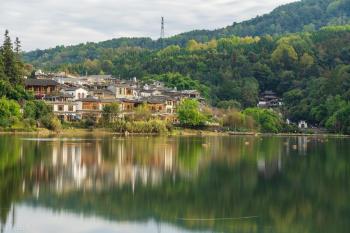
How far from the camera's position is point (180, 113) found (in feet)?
217

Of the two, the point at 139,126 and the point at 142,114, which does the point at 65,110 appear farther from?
the point at 139,126

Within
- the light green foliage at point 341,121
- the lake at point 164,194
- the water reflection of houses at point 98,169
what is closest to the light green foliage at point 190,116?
the light green foliage at point 341,121

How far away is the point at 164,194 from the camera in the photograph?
19.0 meters

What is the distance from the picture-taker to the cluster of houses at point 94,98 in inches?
2421

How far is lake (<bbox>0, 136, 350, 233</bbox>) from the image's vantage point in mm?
14797

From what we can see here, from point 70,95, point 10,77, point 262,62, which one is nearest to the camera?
point 10,77

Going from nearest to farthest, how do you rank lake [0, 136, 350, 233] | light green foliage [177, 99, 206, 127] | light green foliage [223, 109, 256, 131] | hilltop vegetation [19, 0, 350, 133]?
lake [0, 136, 350, 233] < light green foliage [177, 99, 206, 127] < light green foliage [223, 109, 256, 131] < hilltop vegetation [19, 0, 350, 133]

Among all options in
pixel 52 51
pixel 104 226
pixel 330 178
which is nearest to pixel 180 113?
pixel 330 178

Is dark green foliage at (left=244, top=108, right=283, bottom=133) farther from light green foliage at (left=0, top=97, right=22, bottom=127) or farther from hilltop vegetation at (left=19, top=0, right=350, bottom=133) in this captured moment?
light green foliage at (left=0, top=97, right=22, bottom=127)

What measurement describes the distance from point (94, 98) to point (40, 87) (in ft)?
18.9

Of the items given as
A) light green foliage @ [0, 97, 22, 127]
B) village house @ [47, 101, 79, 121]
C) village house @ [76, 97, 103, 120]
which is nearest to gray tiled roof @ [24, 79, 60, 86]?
village house @ [76, 97, 103, 120]

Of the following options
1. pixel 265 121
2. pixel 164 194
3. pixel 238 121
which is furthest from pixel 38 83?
pixel 164 194

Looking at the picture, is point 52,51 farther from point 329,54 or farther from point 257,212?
point 257,212

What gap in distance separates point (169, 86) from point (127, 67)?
21.1 metres
